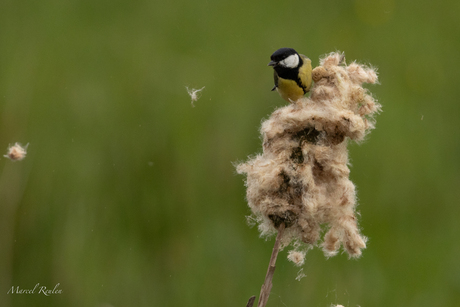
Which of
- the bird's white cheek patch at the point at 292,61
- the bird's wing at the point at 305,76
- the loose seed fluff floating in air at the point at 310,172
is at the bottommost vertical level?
the loose seed fluff floating in air at the point at 310,172

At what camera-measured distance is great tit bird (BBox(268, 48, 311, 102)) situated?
1.66 metres

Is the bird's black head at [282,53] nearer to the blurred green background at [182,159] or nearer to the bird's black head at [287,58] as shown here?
the bird's black head at [287,58]

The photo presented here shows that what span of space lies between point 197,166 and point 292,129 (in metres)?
0.97

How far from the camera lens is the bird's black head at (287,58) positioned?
1.69 m

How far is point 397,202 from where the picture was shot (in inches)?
100

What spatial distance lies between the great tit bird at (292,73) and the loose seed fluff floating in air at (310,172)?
36 cm

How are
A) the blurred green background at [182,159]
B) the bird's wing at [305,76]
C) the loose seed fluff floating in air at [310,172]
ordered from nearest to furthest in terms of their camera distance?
the loose seed fluff floating in air at [310,172] < the bird's wing at [305,76] < the blurred green background at [182,159]

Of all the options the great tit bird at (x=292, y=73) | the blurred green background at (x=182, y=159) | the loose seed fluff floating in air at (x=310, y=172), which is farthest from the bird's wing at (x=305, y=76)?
the blurred green background at (x=182, y=159)

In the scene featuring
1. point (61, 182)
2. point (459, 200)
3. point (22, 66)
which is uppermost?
point (459, 200)

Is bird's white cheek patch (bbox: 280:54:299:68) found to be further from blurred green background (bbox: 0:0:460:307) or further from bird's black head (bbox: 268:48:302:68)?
blurred green background (bbox: 0:0:460:307)

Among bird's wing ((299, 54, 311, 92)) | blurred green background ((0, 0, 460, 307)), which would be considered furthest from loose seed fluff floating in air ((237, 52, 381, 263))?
blurred green background ((0, 0, 460, 307))

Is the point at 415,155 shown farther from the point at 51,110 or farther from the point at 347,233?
the point at 51,110

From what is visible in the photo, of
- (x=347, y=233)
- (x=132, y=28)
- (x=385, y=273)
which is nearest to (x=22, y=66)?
(x=132, y=28)

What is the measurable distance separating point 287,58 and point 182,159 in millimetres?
696
